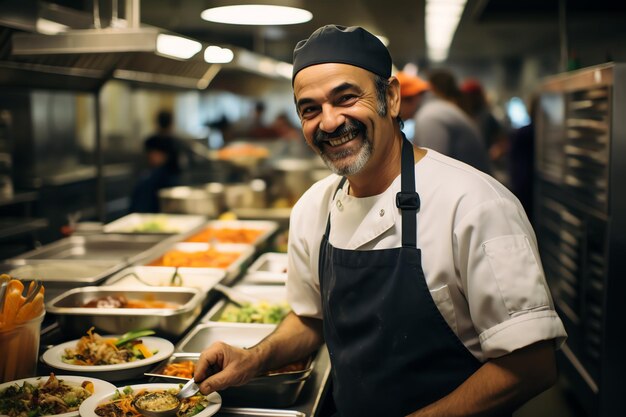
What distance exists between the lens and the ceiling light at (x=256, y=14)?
2.98 meters

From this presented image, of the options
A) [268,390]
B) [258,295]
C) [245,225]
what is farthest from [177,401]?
[245,225]

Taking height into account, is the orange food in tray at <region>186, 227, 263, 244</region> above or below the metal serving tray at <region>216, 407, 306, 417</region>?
above

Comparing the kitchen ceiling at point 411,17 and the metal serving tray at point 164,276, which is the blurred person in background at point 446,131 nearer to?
the kitchen ceiling at point 411,17

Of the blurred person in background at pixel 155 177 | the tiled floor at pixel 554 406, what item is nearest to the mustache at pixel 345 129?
the tiled floor at pixel 554 406

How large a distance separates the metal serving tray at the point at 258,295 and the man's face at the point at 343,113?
47.2 inches

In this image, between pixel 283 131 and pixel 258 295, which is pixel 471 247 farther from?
pixel 283 131

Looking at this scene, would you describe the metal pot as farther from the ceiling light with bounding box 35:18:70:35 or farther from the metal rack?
the metal rack

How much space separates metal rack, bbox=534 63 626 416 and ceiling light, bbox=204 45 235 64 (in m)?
1.92

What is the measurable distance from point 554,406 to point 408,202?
2.78 m

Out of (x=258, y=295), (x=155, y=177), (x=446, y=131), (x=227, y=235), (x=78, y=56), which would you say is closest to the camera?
(x=258, y=295)

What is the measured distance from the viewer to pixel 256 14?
3090 millimetres

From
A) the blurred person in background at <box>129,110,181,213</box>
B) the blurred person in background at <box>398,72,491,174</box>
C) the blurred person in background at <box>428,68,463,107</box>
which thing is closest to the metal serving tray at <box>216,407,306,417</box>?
the blurred person in background at <box>398,72,491,174</box>

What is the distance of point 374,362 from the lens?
187 centimetres

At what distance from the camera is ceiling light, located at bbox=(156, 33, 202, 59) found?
2.80 m
